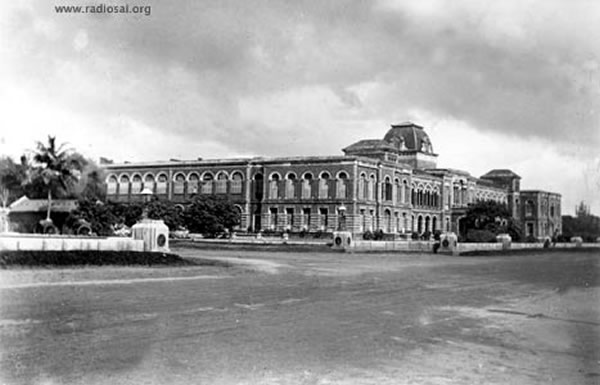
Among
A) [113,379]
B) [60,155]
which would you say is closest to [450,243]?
[60,155]

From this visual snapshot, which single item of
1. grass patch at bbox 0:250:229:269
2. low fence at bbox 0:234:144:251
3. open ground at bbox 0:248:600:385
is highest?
low fence at bbox 0:234:144:251

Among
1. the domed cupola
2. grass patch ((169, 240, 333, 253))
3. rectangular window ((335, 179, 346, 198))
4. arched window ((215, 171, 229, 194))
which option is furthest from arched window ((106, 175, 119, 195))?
grass patch ((169, 240, 333, 253))

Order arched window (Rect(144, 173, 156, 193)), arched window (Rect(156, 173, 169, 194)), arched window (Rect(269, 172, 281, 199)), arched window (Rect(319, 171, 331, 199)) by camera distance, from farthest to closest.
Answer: arched window (Rect(144, 173, 156, 193)), arched window (Rect(156, 173, 169, 194)), arched window (Rect(269, 172, 281, 199)), arched window (Rect(319, 171, 331, 199))

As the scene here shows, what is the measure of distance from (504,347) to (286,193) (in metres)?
64.7

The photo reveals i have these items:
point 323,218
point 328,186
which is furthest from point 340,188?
point 323,218

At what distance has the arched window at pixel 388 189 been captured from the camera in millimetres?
76688

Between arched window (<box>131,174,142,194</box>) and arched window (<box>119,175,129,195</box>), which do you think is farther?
arched window (<box>119,175,129,195</box>)

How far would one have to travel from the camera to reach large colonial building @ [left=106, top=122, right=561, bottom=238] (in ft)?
235

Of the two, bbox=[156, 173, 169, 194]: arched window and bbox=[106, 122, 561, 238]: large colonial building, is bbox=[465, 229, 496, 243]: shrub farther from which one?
bbox=[156, 173, 169, 194]: arched window

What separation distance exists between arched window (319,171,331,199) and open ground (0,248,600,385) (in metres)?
53.7

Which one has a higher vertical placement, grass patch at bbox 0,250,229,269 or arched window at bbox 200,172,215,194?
arched window at bbox 200,172,215,194

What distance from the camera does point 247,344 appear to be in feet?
29.2

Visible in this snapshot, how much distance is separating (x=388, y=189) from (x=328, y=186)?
9.10 m

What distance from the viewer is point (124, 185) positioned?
84.2 metres
